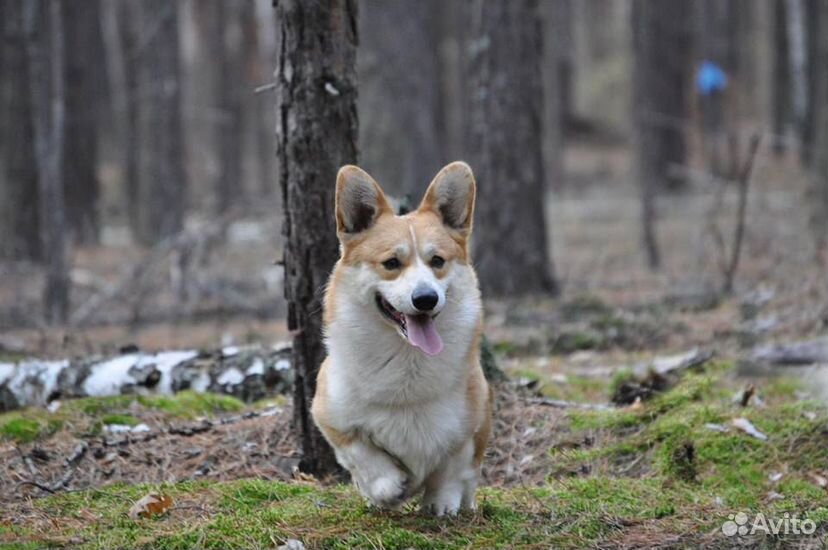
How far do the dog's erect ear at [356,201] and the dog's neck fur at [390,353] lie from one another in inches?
8.9

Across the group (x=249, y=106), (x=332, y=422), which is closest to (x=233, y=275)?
(x=332, y=422)

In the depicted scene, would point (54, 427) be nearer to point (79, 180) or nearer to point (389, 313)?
point (389, 313)

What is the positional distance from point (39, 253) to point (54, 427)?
1118 centimetres

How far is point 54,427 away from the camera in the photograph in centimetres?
639

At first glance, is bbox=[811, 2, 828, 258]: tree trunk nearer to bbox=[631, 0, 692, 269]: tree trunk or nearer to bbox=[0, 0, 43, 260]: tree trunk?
bbox=[631, 0, 692, 269]: tree trunk

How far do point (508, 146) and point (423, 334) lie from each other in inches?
278

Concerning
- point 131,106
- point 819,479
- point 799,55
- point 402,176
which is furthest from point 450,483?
point 799,55

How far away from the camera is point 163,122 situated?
1767 cm

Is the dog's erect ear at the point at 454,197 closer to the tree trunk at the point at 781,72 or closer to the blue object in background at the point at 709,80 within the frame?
the blue object in background at the point at 709,80

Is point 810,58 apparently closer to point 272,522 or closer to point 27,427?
point 27,427

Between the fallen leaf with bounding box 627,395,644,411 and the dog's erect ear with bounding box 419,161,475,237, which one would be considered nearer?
the dog's erect ear with bounding box 419,161,475,237

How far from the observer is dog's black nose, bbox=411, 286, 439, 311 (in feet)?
14.5

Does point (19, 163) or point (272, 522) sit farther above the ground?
point (19, 163)

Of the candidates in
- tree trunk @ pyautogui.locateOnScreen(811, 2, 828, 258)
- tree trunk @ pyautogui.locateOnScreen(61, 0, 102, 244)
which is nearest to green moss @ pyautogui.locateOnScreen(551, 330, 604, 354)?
tree trunk @ pyautogui.locateOnScreen(811, 2, 828, 258)
